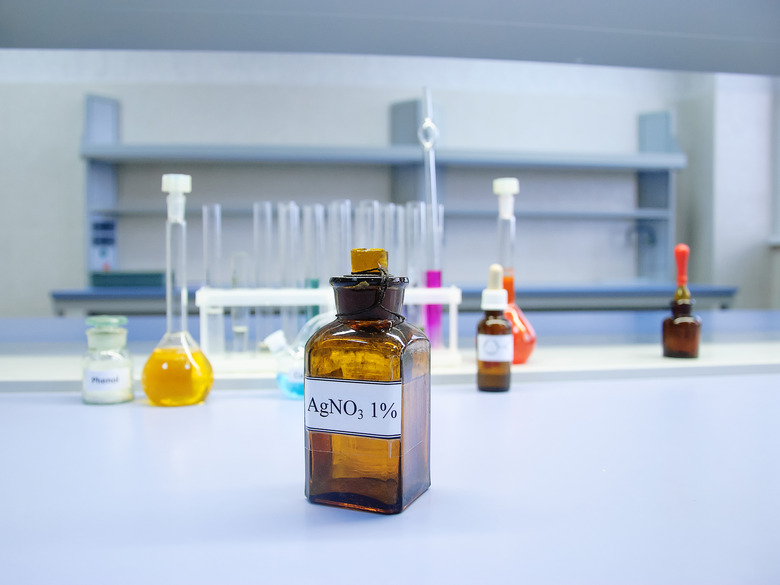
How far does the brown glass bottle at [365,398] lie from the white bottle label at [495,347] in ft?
1.63

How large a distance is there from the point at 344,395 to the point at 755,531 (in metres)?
0.32

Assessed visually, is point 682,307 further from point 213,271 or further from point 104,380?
point 104,380

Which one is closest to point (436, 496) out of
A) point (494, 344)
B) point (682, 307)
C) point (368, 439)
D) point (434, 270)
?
point (368, 439)

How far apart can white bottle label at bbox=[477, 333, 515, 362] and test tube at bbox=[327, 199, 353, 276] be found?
1.05ft

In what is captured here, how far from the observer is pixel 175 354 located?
92 centimetres

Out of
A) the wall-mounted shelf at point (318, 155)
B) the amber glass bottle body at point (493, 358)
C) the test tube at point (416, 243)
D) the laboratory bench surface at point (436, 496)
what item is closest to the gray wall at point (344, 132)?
the wall-mounted shelf at point (318, 155)

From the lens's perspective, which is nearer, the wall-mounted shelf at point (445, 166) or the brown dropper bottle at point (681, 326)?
the brown dropper bottle at point (681, 326)

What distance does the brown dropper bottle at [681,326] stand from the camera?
1245mm

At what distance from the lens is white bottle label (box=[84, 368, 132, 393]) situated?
933mm

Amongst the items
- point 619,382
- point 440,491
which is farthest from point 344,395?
point 619,382

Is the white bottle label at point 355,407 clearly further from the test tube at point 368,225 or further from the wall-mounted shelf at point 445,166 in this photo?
the wall-mounted shelf at point 445,166

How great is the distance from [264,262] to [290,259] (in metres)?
0.05

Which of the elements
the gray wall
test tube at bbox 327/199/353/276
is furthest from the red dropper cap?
the gray wall

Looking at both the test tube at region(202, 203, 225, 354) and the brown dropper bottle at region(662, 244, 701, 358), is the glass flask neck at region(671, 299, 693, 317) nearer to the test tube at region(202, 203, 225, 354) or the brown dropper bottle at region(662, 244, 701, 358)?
the brown dropper bottle at region(662, 244, 701, 358)
